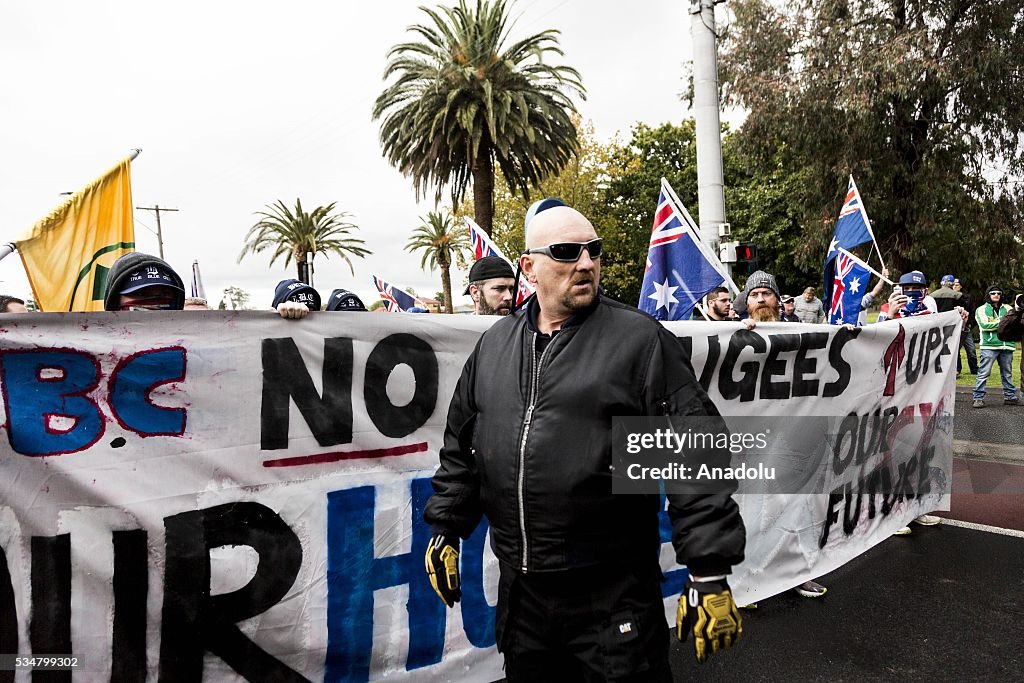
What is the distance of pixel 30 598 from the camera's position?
2.28m

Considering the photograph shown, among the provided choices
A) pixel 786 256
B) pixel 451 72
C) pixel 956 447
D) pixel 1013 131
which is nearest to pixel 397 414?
pixel 956 447

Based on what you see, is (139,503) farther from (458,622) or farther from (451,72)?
(451,72)

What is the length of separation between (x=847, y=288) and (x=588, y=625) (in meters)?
4.50

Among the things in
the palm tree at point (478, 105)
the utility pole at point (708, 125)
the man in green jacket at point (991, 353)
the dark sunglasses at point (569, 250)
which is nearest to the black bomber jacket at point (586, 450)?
the dark sunglasses at point (569, 250)

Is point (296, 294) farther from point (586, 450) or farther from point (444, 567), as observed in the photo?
point (586, 450)

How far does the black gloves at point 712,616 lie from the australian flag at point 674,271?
264 cm

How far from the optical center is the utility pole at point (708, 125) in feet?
29.6

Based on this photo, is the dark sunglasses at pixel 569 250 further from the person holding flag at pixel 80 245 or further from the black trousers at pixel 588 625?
the person holding flag at pixel 80 245

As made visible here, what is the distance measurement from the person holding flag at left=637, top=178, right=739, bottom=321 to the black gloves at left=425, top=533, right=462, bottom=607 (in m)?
2.44

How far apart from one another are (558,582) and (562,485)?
287 mm

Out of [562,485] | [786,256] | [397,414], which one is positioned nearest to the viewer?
[562,485]

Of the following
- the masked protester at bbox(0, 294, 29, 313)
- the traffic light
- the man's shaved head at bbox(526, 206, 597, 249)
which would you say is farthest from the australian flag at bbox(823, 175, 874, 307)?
the masked protester at bbox(0, 294, 29, 313)

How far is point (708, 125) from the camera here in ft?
29.6

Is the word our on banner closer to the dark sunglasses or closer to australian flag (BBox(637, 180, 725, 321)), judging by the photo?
the dark sunglasses
